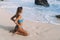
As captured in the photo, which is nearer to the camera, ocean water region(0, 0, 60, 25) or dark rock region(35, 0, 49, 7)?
ocean water region(0, 0, 60, 25)

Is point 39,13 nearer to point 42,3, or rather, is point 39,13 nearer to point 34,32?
point 42,3

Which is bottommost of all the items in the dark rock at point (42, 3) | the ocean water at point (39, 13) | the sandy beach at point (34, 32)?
the dark rock at point (42, 3)

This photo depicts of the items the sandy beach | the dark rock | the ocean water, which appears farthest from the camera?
the dark rock

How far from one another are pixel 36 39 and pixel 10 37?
60 centimetres

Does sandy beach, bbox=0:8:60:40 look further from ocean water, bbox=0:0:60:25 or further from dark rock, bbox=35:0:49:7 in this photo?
dark rock, bbox=35:0:49:7

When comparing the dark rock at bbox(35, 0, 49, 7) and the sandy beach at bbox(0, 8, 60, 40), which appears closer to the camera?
the sandy beach at bbox(0, 8, 60, 40)

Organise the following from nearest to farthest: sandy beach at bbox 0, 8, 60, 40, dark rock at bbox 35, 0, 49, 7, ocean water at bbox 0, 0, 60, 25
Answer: sandy beach at bbox 0, 8, 60, 40
ocean water at bbox 0, 0, 60, 25
dark rock at bbox 35, 0, 49, 7

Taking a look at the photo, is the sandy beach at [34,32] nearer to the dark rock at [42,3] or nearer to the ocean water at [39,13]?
the ocean water at [39,13]

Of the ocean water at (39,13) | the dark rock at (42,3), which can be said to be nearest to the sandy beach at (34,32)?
the ocean water at (39,13)

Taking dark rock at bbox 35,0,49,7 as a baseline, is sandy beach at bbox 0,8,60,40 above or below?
above

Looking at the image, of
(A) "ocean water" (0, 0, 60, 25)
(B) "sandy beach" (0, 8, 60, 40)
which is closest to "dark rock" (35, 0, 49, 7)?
(A) "ocean water" (0, 0, 60, 25)

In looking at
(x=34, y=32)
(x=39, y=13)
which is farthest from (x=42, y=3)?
(x=34, y=32)

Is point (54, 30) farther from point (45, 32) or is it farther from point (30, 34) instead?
point (30, 34)

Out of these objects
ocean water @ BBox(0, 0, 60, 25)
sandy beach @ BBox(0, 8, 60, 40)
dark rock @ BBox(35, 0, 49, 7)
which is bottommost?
dark rock @ BBox(35, 0, 49, 7)
